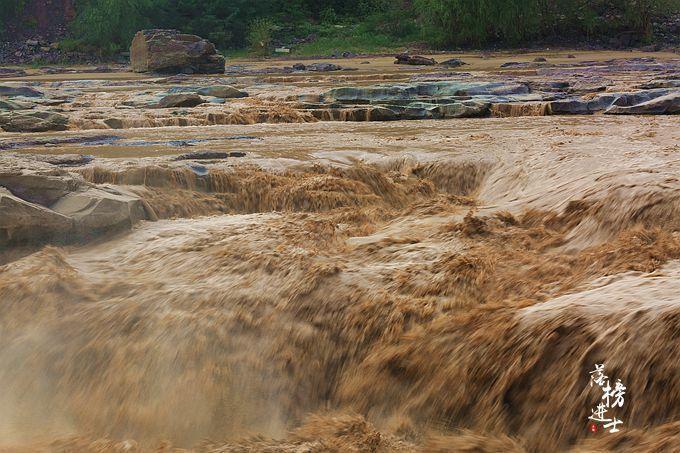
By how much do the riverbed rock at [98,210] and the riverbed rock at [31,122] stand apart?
4.30 m

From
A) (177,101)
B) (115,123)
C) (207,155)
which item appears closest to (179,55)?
(177,101)

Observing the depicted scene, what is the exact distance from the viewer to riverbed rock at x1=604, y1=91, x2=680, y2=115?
9.09 m

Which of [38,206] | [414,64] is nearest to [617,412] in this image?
[38,206]

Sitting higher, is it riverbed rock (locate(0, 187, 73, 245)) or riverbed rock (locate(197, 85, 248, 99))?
riverbed rock (locate(197, 85, 248, 99))

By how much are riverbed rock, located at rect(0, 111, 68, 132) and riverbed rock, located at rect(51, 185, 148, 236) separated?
14.1 ft

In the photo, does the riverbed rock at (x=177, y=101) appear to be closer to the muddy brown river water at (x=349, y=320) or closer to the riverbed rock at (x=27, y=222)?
the muddy brown river water at (x=349, y=320)

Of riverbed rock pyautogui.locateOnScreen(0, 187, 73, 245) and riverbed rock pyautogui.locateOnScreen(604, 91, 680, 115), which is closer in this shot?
riverbed rock pyautogui.locateOnScreen(0, 187, 73, 245)

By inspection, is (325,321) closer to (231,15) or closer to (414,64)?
(414,64)

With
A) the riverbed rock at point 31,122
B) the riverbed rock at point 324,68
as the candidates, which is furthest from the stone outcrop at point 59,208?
the riverbed rock at point 324,68

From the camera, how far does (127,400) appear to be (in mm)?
3299

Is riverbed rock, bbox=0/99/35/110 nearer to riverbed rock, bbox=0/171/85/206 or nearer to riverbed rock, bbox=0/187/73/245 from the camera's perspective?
riverbed rock, bbox=0/171/85/206

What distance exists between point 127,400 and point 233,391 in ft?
1.45

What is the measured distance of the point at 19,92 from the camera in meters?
12.5

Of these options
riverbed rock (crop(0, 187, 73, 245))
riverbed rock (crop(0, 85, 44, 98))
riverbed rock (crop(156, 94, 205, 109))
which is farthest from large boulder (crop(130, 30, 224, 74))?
riverbed rock (crop(0, 187, 73, 245))
